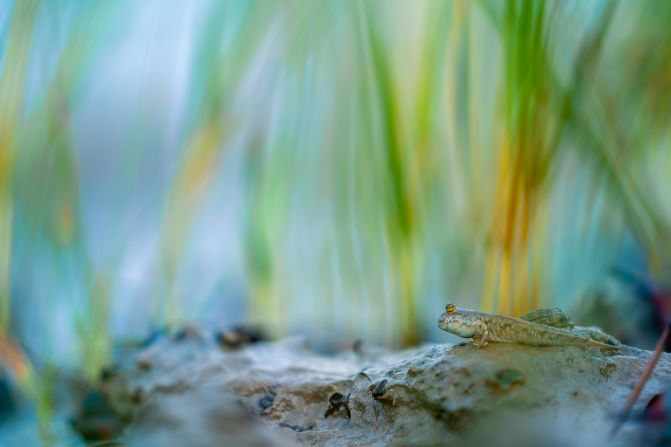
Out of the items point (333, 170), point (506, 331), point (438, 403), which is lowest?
point (438, 403)

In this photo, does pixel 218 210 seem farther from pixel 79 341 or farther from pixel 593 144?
pixel 593 144

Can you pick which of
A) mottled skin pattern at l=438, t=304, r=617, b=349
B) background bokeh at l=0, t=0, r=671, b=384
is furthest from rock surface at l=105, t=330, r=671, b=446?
background bokeh at l=0, t=0, r=671, b=384

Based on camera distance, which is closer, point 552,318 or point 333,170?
point 552,318

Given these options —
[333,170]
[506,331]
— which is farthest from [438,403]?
[333,170]

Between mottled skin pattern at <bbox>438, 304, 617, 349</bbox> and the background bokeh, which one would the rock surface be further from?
the background bokeh

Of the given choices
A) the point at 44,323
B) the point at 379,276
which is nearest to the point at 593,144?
the point at 379,276

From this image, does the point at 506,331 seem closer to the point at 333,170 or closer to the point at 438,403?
the point at 438,403

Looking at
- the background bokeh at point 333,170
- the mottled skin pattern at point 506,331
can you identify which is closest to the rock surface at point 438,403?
the mottled skin pattern at point 506,331
